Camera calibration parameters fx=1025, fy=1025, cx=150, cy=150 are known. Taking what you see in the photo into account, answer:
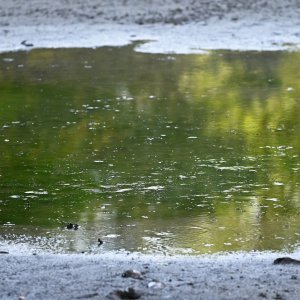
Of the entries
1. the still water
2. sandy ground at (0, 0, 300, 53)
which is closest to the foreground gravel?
the still water

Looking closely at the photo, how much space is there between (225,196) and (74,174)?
61.2 inches

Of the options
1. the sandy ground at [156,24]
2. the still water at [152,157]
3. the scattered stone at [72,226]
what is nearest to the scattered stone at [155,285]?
the still water at [152,157]

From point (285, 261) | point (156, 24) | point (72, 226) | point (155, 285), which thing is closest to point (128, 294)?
point (155, 285)

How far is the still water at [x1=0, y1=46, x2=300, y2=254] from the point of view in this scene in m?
7.73

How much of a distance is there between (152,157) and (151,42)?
31.5 feet

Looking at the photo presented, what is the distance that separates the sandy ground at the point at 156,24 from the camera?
63.4ft

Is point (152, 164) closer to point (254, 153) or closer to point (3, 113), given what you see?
point (254, 153)

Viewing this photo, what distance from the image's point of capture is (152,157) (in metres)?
10.1

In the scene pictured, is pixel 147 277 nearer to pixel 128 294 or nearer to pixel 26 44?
pixel 128 294

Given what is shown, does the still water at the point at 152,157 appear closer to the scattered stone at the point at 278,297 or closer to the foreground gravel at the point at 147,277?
the foreground gravel at the point at 147,277

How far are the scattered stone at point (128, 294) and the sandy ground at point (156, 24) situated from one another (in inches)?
502

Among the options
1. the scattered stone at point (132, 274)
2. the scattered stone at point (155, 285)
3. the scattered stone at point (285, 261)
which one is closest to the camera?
the scattered stone at point (155, 285)

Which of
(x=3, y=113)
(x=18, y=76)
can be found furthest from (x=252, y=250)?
(x=18, y=76)

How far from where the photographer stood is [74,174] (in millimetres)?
9445
